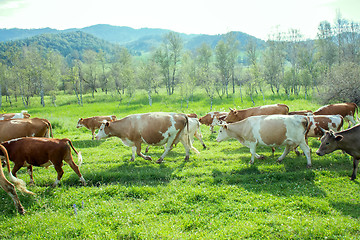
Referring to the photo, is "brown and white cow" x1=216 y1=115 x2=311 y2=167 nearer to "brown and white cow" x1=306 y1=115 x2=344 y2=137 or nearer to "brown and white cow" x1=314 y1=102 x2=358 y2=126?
"brown and white cow" x1=306 y1=115 x2=344 y2=137

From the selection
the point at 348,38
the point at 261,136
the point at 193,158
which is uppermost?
the point at 348,38

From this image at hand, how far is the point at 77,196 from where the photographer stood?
25.6ft

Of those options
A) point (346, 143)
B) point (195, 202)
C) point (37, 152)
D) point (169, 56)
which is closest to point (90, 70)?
point (169, 56)

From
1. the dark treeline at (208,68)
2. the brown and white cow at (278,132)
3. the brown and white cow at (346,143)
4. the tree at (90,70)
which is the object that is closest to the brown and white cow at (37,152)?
the brown and white cow at (278,132)

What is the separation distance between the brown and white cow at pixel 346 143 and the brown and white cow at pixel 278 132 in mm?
951

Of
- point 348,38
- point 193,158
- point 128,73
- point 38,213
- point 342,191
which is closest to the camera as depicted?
point 38,213

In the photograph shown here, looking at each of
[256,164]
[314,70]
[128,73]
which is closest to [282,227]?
[256,164]

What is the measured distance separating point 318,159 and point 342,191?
3272 mm

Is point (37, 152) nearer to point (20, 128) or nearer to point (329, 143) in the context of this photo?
point (20, 128)

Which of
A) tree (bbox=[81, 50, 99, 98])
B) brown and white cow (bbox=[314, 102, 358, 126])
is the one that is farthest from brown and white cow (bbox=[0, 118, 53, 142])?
tree (bbox=[81, 50, 99, 98])

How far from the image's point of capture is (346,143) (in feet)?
29.7

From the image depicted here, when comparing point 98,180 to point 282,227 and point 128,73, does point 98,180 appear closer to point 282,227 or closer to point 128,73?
point 282,227

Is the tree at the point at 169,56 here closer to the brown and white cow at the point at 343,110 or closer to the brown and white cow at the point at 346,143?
the brown and white cow at the point at 343,110

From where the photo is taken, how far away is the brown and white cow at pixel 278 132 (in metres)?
10.4
